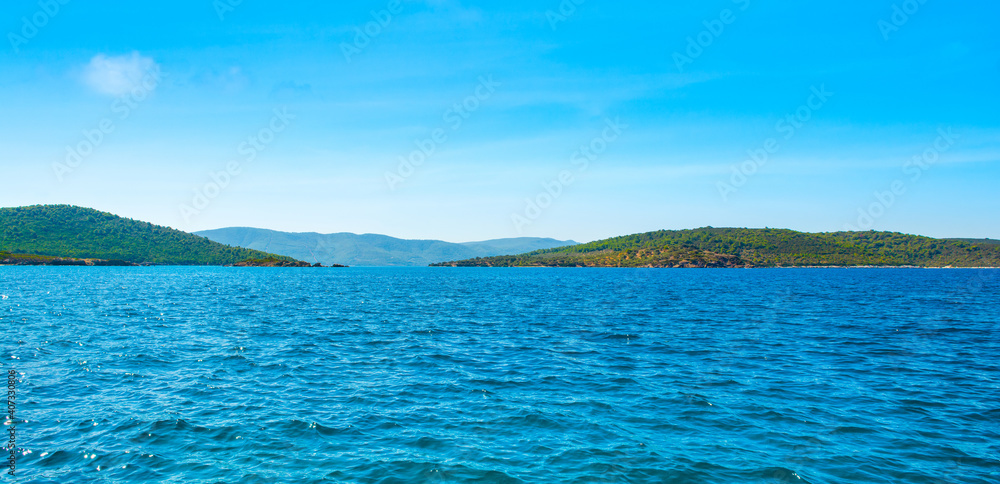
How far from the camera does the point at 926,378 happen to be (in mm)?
26781

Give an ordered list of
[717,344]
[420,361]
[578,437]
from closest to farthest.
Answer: [578,437] → [420,361] → [717,344]

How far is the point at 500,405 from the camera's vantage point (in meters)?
21.6

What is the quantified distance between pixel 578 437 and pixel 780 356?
881 inches

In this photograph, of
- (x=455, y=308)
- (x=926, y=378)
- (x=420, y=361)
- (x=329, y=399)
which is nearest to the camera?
(x=329, y=399)

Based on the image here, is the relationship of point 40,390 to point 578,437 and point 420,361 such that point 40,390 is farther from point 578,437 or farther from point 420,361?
point 578,437

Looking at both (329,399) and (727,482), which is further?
(329,399)

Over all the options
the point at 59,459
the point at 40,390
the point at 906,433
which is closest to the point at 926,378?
the point at 906,433

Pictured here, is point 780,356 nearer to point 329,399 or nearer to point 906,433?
point 906,433

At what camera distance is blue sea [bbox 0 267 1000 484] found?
1523cm

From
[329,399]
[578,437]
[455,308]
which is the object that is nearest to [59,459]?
[329,399]

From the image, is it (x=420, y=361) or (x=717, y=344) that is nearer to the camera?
(x=420, y=361)

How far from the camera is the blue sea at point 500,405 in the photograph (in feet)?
50.0

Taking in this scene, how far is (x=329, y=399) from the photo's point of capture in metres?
22.2

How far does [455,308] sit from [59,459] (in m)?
53.0
